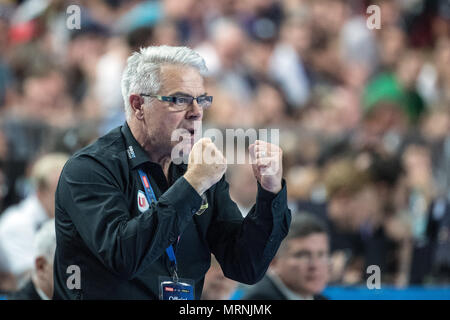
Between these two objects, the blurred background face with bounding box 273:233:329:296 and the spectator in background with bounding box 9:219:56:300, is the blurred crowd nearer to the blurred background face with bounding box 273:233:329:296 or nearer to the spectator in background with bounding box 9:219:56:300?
the blurred background face with bounding box 273:233:329:296

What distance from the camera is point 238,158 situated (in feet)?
18.8

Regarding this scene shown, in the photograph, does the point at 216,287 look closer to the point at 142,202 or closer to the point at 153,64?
the point at 142,202

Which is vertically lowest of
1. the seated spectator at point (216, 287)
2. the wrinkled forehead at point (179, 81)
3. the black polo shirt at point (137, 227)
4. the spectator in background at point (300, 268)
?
the seated spectator at point (216, 287)

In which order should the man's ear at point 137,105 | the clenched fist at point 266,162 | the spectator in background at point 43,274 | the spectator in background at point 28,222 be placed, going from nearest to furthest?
1. the clenched fist at point 266,162
2. the man's ear at point 137,105
3. the spectator in background at point 43,274
4. the spectator in background at point 28,222

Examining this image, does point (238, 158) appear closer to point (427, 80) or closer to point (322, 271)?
point (322, 271)

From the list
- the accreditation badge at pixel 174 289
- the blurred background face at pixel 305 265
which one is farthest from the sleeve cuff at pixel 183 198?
the blurred background face at pixel 305 265

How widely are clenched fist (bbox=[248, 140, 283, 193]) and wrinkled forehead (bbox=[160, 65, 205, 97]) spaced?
11.2 inches

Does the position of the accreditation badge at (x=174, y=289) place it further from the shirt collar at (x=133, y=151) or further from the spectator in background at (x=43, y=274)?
the spectator in background at (x=43, y=274)

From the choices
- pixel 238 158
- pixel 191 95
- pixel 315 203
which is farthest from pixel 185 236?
pixel 315 203

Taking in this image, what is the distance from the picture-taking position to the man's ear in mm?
3000

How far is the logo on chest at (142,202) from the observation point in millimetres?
2908

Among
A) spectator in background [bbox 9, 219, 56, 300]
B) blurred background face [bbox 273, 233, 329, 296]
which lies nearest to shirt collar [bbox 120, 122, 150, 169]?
spectator in background [bbox 9, 219, 56, 300]
